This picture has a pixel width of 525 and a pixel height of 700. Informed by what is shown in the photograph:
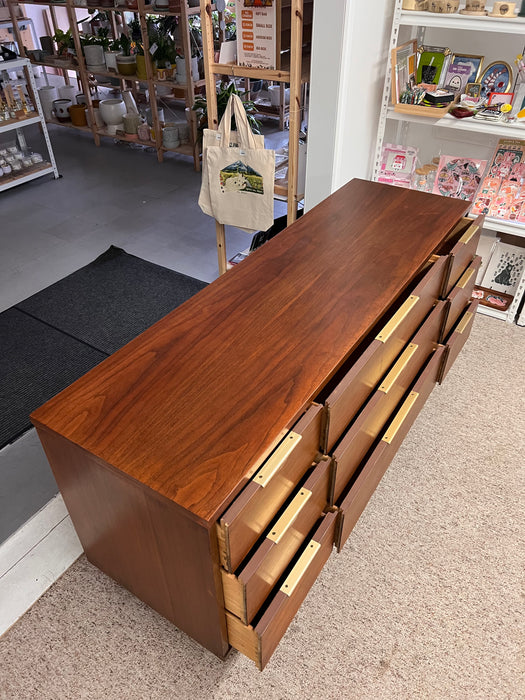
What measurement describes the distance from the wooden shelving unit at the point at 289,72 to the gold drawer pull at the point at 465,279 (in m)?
0.80

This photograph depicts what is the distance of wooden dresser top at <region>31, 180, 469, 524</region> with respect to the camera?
0.96 metres

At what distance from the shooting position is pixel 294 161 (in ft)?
7.24

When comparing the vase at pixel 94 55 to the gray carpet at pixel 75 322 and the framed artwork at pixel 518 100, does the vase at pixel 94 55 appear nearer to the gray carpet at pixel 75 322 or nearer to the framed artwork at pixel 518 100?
the gray carpet at pixel 75 322

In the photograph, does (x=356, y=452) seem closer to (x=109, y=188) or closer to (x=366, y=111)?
(x=366, y=111)

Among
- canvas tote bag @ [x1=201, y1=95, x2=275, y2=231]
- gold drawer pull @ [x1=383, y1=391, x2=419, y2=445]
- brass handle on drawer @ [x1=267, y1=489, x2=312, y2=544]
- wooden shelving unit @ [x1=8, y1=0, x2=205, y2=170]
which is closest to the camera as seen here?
brass handle on drawer @ [x1=267, y1=489, x2=312, y2=544]

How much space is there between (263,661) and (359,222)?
47.6 inches

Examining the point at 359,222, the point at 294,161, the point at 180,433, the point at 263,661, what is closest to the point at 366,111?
the point at 294,161

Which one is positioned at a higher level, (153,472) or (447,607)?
(153,472)

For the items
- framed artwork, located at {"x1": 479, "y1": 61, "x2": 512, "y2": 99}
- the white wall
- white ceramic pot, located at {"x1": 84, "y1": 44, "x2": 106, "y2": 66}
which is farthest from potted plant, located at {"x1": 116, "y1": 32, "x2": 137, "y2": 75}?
framed artwork, located at {"x1": 479, "y1": 61, "x2": 512, "y2": 99}

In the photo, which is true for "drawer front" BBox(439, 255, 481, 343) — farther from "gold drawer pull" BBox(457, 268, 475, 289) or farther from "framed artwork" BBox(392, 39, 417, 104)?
"framed artwork" BBox(392, 39, 417, 104)

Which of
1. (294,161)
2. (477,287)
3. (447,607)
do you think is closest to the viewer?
(447,607)

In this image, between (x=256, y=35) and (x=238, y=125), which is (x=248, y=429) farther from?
(x=256, y=35)

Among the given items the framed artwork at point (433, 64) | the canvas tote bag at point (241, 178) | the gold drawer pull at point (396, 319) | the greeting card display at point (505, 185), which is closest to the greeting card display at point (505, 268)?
the greeting card display at point (505, 185)

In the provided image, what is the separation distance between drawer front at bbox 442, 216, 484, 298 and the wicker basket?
2.83ft
